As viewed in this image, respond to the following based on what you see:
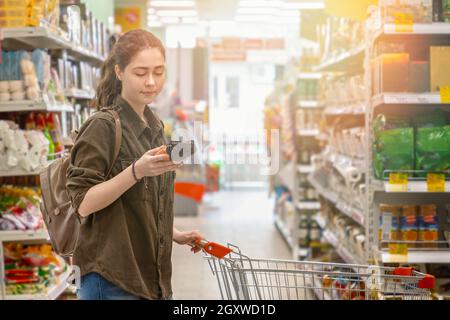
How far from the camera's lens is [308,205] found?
7.64 meters

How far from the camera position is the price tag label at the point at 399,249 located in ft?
11.1

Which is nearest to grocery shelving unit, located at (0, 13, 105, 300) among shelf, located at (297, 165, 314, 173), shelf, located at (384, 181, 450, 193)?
shelf, located at (384, 181, 450, 193)

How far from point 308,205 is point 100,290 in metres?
5.60

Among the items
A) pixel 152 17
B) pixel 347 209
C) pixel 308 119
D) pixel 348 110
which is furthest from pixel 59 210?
pixel 152 17

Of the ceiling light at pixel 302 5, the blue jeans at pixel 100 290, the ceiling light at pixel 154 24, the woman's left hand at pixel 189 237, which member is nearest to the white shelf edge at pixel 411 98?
the woman's left hand at pixel 189 237

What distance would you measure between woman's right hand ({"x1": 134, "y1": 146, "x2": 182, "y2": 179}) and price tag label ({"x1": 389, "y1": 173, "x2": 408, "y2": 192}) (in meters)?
1.58

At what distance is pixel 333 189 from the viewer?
527 cm

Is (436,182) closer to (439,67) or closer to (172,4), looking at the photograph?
(439,67)

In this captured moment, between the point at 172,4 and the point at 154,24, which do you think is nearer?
the point at 172,4

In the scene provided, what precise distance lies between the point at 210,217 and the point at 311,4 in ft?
12.2

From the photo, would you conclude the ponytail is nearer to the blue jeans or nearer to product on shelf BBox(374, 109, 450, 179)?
the blue jeans

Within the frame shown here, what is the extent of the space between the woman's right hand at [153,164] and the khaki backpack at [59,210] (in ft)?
1.47

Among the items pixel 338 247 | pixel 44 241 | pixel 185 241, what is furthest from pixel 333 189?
pixel 185 241

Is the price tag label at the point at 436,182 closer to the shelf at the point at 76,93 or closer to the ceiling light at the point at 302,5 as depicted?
the shelf at the point at 76,93
